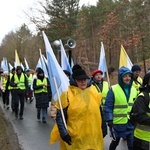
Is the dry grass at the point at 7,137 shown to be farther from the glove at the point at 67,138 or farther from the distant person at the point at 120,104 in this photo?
the glove at the point at 67,138

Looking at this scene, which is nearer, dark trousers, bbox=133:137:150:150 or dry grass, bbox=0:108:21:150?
dark trousers, bbox=133:137:150:150

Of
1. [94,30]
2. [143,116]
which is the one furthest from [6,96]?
[94,30]

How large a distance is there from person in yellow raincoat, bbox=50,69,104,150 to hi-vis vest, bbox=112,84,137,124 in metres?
1.20

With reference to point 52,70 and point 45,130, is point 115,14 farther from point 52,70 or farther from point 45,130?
point 52,70

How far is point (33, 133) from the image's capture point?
30.9 feet

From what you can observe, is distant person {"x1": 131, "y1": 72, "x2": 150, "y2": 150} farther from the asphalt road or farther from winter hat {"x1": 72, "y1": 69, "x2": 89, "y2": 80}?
the asphalt road

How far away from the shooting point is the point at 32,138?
8.80 metres

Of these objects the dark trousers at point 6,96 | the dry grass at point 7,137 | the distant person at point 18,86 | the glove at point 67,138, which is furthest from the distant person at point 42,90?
the glove at point 67,138

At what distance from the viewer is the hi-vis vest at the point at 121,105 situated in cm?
570

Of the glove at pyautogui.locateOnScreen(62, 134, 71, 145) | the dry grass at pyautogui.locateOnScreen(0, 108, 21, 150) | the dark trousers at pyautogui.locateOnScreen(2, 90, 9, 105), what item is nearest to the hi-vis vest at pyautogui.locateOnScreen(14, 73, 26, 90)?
the dry grass at pyautogui.locateOnScreen(0, 108, 21, 150)

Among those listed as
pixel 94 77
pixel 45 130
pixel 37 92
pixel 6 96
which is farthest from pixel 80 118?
pixel 6 96

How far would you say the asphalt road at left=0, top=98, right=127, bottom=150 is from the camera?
7852 millimetres

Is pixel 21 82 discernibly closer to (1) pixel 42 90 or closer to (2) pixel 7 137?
(1) pixel 42 90

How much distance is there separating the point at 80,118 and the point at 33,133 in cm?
525
